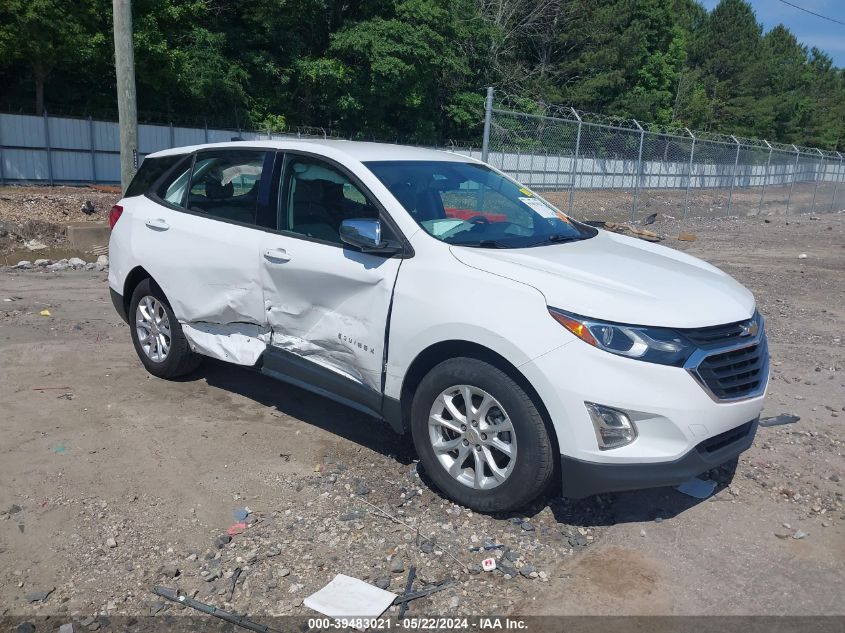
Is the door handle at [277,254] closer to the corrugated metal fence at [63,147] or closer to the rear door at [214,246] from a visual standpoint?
the rear door at [214,246]

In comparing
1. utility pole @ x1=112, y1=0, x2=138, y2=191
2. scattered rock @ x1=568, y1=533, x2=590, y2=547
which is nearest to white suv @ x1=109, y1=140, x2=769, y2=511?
scattered rock @ x1=568, y1=533, x2=590, y2=547

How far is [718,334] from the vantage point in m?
3.57

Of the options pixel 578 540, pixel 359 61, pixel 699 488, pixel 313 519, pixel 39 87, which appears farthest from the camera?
pixel 359 61

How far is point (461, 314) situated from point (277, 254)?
4.64 ft

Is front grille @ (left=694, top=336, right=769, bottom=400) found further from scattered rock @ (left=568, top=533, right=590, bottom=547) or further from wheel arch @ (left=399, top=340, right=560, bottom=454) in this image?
scattered rock @ (left=568, top=533, right=590, bottom=547)

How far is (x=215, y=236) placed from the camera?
4.95 m

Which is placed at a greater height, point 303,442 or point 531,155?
point 531,155

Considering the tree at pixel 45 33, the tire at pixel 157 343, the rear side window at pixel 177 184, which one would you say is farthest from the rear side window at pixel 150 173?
the tree at pixel 45 33

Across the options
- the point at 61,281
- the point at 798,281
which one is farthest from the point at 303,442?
the point at 798,281

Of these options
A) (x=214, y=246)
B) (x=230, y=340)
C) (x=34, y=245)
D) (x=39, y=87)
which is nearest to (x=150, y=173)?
(x=214, y=246)

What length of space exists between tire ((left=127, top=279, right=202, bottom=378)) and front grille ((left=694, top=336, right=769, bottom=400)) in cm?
362

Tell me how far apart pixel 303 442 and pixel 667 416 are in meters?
2.35

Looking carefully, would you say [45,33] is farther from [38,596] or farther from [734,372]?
[734,372]

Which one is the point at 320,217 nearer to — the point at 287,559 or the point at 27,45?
the point at 287,559
